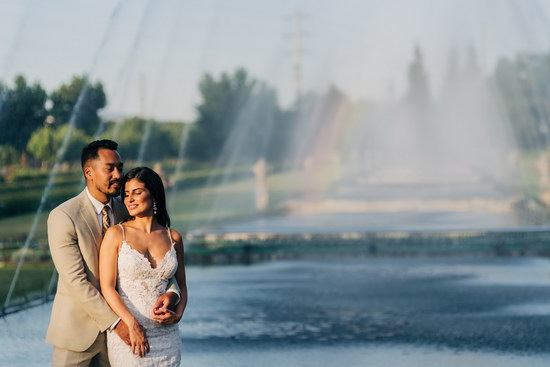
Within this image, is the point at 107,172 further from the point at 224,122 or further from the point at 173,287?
the point at 224,122

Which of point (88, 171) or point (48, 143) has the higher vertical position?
point (48, 143)

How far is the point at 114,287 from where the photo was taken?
486cm

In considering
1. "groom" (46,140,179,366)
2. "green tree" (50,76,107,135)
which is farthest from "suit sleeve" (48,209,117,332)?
"green tree" (50,76,107,135)

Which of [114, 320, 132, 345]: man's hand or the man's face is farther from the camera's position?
the man's face

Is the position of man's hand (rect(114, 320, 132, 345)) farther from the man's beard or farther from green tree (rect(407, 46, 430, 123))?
green tree (rect(407, 46, 430, 123))

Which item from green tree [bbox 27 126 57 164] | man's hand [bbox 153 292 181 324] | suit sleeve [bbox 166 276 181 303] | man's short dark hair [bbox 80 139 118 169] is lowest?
man's hand [bbox 153 292 181 324]

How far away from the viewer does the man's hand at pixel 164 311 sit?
4.79m

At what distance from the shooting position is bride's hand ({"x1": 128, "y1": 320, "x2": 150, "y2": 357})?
4.77 m

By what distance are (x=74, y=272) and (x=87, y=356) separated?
0.41 meters

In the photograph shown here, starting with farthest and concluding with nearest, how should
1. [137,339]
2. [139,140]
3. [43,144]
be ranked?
[139,140] < [43,144] < [137,339]

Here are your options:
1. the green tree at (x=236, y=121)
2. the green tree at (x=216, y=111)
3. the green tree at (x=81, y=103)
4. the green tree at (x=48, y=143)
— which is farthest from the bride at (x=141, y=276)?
the green tree at (x=216, y=111)

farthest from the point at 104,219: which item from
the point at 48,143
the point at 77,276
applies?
the point at 48,143

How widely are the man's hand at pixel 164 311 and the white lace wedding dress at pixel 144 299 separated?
0.14 ft

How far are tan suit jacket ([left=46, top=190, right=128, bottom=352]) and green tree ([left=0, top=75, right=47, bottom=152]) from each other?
29285mm
